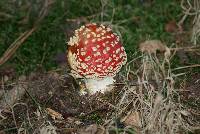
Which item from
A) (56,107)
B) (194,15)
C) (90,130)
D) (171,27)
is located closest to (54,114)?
(56,107)

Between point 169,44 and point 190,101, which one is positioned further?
point 169,44

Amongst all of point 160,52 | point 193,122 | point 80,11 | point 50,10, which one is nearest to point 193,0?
point 160,52

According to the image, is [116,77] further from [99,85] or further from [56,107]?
[56,107]

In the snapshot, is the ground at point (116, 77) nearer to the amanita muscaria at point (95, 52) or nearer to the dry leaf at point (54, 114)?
the dry leaf at point (54, 114)

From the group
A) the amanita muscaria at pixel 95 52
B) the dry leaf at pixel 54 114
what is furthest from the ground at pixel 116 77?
the amanita muscaria at pixel 95 52

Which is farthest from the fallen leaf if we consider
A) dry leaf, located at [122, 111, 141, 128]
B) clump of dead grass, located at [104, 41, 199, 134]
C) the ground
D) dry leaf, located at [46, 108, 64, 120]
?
dry leaf, located at [46, 108, 64, 120]

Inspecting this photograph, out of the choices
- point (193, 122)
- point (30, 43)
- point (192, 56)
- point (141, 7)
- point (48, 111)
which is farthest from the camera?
point (141, 7)

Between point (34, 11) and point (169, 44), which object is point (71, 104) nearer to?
point (169, 44)
